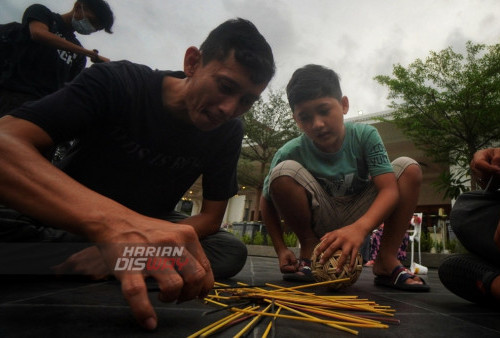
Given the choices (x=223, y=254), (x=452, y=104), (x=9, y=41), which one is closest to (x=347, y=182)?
(x=223, y=254)

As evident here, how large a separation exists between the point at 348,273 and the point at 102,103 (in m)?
1.34

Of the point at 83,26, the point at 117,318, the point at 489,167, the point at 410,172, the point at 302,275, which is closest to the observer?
the point at 117,318

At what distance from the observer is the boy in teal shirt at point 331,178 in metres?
1.95

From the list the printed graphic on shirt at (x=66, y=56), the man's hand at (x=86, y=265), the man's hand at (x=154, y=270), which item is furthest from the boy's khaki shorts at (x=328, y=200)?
the printed graphic on shirt at (x=66, y=56)

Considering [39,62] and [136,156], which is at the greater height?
[39,62]

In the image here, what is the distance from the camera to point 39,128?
99cm

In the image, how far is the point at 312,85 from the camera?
82.9 inches

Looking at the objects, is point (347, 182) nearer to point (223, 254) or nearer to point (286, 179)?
point (286, 179)

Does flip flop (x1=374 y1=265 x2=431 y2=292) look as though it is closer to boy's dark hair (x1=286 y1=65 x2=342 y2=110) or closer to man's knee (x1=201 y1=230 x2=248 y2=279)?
man's knee (x1=201 y1=230 x2=248 y2=279)

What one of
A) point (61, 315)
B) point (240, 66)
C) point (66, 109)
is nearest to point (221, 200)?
point (240, 66)

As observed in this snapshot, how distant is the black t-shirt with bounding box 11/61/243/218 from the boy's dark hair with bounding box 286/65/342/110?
0.65 meters

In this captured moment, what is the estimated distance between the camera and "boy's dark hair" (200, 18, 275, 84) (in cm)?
149

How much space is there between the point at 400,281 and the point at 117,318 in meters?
1.58

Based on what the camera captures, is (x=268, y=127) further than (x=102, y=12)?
Yes
